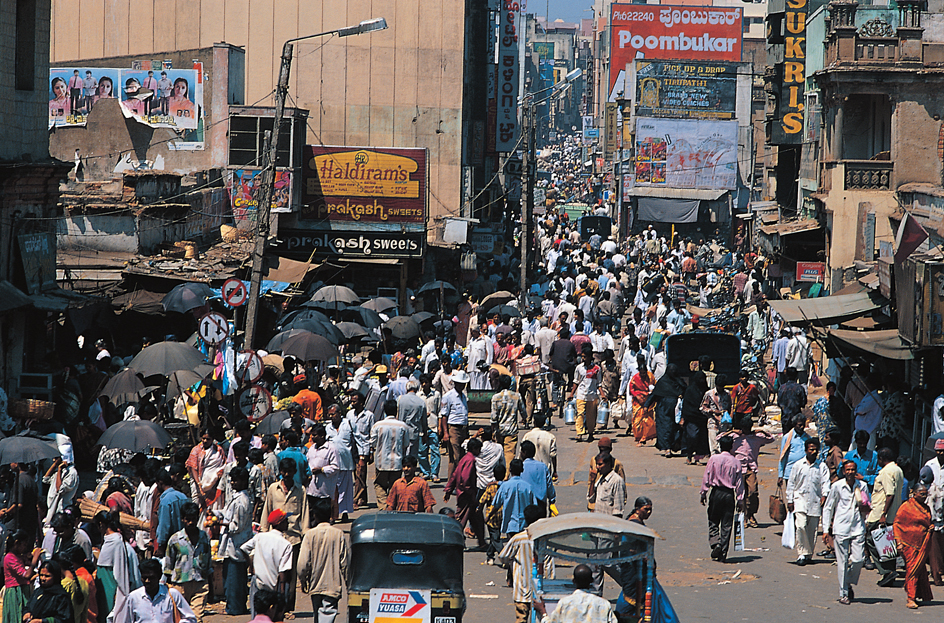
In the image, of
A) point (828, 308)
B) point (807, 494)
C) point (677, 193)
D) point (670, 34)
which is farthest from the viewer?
point (670, 34)

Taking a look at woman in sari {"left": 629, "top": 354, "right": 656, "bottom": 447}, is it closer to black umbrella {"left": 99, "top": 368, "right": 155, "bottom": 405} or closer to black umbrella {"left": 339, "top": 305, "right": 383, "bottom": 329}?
black umbrella {"left": 339, "top": 305, "right": 383, "bottom": 329}

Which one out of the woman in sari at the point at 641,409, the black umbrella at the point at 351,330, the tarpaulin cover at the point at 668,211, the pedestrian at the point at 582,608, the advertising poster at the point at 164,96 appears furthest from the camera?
the tarpaulin cover at the point at 668,211

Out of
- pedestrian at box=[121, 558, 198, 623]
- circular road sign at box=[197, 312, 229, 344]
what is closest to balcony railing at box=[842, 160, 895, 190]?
circular road sign at box=[197, 312, 229, 344]

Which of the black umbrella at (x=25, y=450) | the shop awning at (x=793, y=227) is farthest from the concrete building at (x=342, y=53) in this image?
the black umbrella at (x=25, y=450)

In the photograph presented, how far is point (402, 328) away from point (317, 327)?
3.64 metres

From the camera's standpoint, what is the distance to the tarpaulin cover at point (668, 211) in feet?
189

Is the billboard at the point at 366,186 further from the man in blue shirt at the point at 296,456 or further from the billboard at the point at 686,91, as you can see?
the billboard at the point at 686,91

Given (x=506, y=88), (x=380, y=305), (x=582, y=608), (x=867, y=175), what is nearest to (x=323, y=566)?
(x=582, y=608)

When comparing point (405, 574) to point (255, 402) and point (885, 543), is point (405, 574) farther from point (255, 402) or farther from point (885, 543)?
point (255, 402)

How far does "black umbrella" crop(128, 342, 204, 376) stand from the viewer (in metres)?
16.3

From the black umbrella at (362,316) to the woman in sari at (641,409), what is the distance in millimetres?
6382

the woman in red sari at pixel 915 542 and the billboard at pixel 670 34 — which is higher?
the billboard at pixel 670 34

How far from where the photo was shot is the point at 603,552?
9.58 metres

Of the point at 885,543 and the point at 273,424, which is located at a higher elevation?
the point at 273,424
